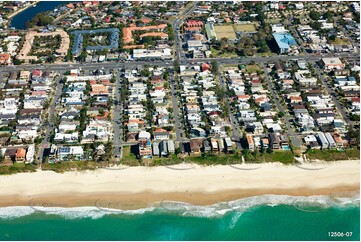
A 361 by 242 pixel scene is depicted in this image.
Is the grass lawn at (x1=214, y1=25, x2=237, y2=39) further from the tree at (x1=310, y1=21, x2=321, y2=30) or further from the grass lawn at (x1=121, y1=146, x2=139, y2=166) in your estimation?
the grass lawn at (x1=121, y1=146, x2=139, y2=166)

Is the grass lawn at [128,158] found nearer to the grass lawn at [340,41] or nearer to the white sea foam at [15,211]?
the white sea foam at [15,211]

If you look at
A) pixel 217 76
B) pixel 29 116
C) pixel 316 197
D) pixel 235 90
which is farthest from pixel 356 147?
pixel 29 116

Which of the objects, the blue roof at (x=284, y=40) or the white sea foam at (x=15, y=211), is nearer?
the white sea foam at (x=15, y=211)

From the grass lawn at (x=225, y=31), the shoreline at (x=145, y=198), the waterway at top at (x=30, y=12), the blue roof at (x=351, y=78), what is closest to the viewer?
the shoreline at (x=145, y=198)

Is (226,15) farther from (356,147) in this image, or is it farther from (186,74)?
(356,147)

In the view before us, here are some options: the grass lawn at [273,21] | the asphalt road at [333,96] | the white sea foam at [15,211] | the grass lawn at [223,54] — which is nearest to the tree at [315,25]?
the grass lawn at [273,21]

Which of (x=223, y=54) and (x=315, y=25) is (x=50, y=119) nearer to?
(x=223, y=54)

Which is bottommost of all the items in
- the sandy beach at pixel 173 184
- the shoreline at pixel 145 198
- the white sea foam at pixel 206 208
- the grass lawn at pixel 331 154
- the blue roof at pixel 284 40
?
the white sea foam at pixel 206 208

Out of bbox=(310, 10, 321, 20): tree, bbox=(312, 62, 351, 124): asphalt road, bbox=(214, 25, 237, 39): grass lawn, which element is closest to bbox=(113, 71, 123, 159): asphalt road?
bbox=(214, 25, 237, 39): grass lawn
